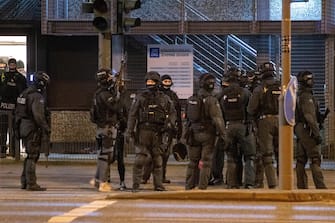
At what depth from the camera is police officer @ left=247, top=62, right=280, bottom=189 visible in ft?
41.2

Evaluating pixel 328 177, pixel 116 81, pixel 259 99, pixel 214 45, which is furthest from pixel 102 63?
pixel 214 45

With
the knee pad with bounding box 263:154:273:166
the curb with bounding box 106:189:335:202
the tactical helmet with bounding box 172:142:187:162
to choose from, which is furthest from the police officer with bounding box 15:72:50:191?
the knee pad with bounding box 263:154:273:166

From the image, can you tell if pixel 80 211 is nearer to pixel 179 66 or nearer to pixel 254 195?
pixel 254 195

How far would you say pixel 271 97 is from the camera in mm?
12562

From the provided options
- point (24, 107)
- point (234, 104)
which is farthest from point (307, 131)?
point (24, 107)

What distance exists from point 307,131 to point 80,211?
4.29 meters

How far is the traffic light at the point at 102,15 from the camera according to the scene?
499 inches

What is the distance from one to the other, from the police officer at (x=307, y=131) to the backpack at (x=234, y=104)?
3.17ft

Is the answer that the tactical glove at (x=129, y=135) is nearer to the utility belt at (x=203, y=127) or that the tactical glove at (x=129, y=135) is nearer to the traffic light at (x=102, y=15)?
the utility belt at (x=203, y=127)

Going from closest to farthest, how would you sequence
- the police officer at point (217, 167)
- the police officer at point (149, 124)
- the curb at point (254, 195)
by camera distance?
the curb at point (254, 195)
the police officer at point (149, 124)
the police officer at point (217, 167)

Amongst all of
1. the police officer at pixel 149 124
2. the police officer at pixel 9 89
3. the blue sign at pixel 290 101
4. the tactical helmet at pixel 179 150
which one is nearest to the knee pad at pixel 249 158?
the tactical helmet at pixel 179 150

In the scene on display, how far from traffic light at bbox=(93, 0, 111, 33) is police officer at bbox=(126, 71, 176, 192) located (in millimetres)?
1169

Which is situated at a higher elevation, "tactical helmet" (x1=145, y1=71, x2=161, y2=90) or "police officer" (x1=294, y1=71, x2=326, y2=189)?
"tactical helmet" (x1=145, y1=71, x2=161, y2=90)

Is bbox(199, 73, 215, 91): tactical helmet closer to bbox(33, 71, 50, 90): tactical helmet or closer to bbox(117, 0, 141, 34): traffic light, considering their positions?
bbox(117, 0, 141, 34): traffic light
